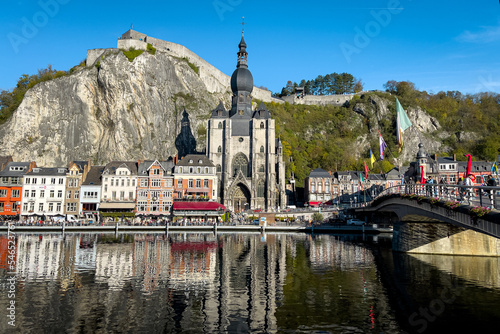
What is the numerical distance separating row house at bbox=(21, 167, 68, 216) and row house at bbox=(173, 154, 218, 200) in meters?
19.6

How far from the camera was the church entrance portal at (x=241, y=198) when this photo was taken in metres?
79.2

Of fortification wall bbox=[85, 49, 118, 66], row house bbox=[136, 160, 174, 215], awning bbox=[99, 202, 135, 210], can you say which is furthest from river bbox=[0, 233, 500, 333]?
fortification wall bbox=[85, 49, 118, 66]

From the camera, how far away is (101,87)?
92750 millimetres

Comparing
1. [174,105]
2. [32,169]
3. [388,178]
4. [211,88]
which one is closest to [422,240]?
[388,178]

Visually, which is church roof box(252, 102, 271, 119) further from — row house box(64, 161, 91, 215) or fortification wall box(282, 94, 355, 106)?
fortification wall box(282, 94, 355, 106)

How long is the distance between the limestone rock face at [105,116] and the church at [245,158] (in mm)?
14037

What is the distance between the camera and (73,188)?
69.1m

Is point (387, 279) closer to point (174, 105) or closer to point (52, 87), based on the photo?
point (174, 105)

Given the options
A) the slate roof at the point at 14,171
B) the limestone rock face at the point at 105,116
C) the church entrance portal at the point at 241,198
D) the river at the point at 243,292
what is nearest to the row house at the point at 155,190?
the church entrance portal at the point at 241,198

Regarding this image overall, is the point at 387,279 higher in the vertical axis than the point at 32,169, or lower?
lower

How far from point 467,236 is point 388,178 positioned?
55.9 metres

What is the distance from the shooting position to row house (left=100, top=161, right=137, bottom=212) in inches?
2697

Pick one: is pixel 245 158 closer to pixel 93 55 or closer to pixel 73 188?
pixel 73 188

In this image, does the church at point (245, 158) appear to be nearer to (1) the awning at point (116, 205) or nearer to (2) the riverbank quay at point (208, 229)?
(2) the riverbank quay at point (208, 229)
